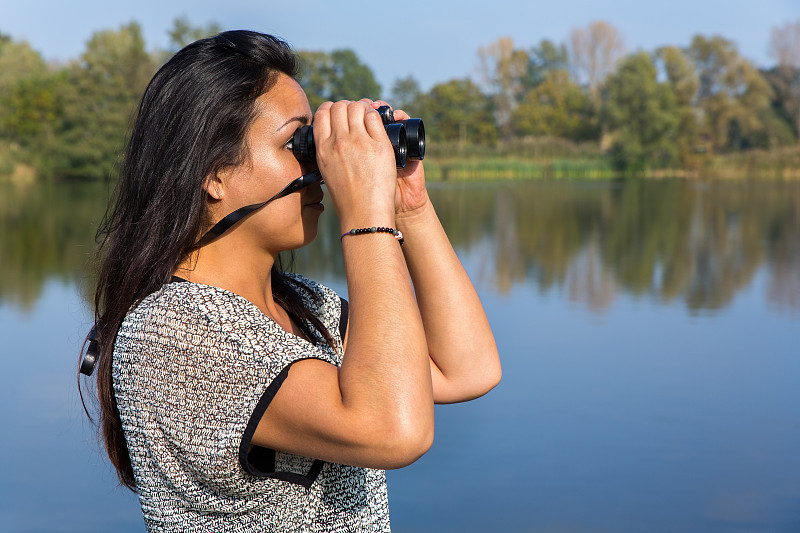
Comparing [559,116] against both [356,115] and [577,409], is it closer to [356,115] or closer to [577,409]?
[577,409]

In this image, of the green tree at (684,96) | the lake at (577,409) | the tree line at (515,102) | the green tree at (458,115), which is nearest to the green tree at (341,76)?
the tree line at (515,102)

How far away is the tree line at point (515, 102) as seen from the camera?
3142 cm

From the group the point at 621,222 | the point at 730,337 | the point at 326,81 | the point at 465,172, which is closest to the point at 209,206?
the point at 730,337

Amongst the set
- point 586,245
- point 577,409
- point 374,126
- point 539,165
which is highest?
point 539,165

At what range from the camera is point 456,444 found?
3582 mm

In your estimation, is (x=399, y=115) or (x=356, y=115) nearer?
(x=356, y=115)

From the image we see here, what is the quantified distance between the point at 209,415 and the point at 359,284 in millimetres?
241

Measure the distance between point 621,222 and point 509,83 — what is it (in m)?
34.8

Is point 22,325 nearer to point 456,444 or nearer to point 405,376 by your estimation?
point 456,444

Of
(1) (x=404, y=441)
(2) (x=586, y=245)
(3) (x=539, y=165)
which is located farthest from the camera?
(3) (x=539, y=165)

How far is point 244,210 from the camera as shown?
115cm

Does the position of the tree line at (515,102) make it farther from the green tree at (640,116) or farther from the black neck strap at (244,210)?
the black neck strap at (244,210)

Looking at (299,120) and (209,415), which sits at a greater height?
(299,120)

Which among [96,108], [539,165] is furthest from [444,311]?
[96,108]
